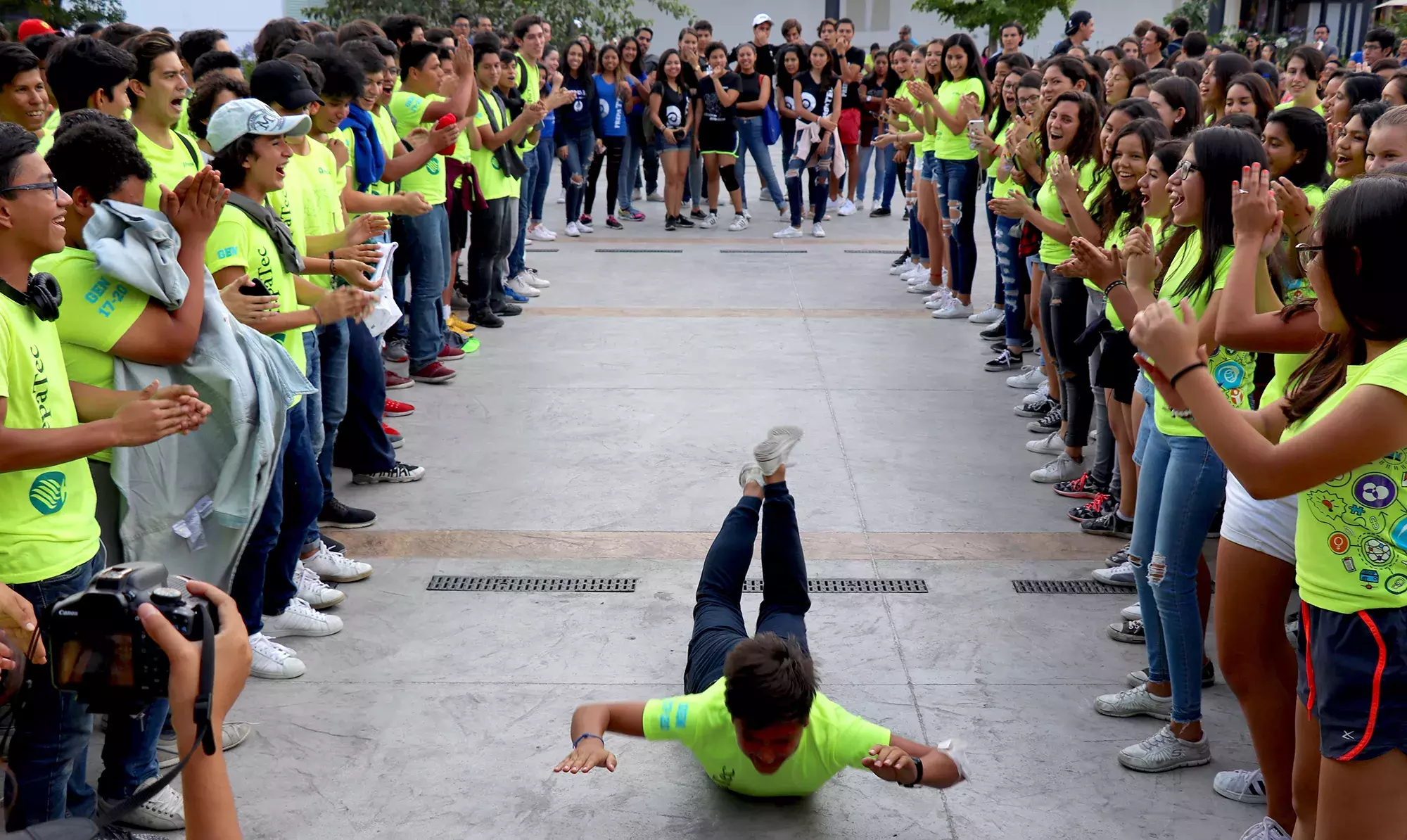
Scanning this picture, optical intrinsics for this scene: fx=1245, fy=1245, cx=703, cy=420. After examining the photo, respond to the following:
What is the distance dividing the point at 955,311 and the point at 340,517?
5.33 m

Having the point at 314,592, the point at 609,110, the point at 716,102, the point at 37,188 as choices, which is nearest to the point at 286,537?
the point at 314,592

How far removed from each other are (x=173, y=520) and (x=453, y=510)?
2.09 meters

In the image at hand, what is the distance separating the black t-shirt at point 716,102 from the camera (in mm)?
12477

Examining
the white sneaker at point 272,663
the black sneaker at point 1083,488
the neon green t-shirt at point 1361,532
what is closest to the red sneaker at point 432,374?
the white sneaker at point 272,663

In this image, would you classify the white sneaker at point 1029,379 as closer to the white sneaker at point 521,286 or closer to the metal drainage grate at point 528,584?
the metal drainage grate at point 528,584

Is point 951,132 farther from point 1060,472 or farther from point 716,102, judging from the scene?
point 716,102

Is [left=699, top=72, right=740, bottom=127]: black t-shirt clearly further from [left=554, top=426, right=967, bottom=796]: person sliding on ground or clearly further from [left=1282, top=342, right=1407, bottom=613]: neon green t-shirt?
[left=1282, top=342, right=1407, bottom=613]: neon green t-shirt

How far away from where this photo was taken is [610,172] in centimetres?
1305

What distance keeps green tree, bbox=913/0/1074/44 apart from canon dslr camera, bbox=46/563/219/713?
2106cm

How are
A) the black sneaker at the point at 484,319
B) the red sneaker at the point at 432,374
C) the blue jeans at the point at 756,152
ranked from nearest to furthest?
the red sneaker at the point at 432,374
the black sneaker at the point at 484,319
the blue jeans at the point at 756,152

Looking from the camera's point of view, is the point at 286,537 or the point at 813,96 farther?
the point at 813,96

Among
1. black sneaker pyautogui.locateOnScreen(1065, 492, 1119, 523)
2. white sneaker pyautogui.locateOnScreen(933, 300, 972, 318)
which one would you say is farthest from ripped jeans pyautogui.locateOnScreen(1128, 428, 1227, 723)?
white sneaker pyautogui.locateOnScreen(933, 300, 972, 318)

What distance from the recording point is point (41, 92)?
471cm

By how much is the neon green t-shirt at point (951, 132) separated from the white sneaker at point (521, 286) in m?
3.29
